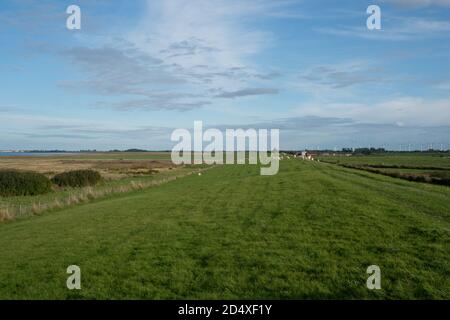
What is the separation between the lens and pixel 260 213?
20828mm

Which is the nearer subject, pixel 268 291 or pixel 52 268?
pixel 268 291

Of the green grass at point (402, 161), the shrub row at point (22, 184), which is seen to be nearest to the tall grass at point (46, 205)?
the shrub row at point (22, 184)

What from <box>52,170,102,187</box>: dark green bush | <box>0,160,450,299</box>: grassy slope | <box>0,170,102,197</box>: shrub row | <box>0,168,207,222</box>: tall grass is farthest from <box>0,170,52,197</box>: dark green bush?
<box>0,160,450,299</box>: grassy slope

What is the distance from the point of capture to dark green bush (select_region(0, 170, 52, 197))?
46244mm

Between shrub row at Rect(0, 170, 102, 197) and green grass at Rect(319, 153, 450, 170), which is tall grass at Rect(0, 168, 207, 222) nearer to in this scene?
shrub row at Rect(0, 170, 102, 197)

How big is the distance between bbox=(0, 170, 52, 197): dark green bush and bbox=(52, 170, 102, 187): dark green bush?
879 centimetres

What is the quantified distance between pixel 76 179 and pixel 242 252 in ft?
162

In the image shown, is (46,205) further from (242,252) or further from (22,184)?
(242,252)

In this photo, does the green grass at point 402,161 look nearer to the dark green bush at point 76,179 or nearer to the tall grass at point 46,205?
the dark green bush at point 76,179
